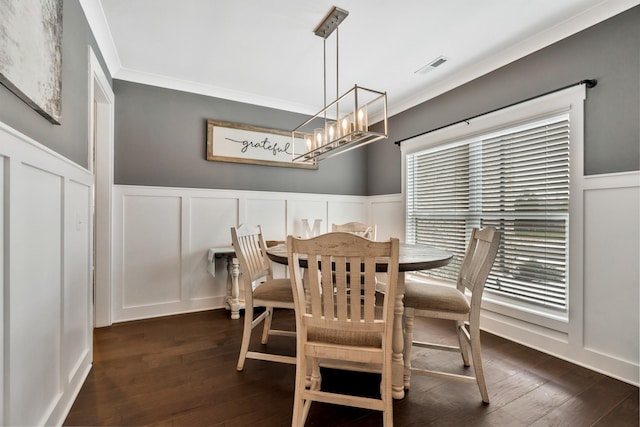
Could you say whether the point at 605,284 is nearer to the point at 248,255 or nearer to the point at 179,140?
the point at 248,255

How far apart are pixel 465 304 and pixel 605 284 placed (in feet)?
3.54

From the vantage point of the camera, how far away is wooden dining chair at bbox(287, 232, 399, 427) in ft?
4.15

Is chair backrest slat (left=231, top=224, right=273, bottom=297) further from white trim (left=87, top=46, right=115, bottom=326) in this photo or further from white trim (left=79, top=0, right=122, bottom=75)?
white trim (left=79, top=0, right=122, bottom=75)

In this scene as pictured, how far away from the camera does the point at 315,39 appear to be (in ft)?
7.73

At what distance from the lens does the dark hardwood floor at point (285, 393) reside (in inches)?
58.7

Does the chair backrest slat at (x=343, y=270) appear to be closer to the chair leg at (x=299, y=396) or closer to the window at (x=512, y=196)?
the chair leg at (x=299, y=396)

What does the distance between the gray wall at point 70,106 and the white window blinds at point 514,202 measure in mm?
3162

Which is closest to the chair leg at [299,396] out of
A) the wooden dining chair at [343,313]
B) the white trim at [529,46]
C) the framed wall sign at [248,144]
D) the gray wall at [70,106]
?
the wooden dining chair at [343,313]

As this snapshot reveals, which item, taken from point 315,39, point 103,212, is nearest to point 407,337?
point 315,39

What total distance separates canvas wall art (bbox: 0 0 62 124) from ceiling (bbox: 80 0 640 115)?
744 mm

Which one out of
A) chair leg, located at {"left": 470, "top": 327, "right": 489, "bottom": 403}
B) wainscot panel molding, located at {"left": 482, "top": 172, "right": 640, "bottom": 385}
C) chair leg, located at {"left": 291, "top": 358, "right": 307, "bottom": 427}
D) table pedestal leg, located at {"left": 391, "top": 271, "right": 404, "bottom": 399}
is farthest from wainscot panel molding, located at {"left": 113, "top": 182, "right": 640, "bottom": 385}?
chair leg, located at {"left": 291, "top": 358, "right": 307, "bottom": 427}

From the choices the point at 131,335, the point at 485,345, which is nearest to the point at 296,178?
the point at 131,335

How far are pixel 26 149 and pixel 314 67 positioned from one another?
2.30 meters

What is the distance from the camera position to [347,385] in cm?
179
